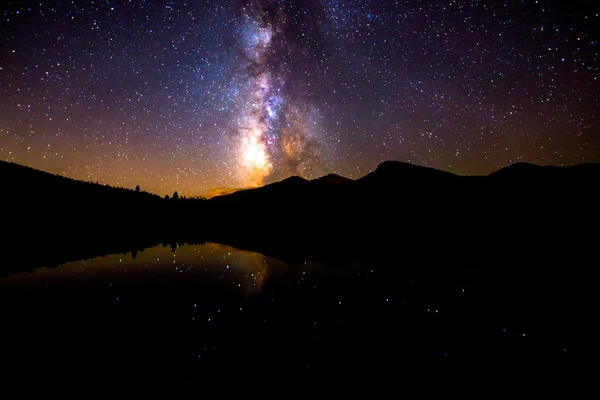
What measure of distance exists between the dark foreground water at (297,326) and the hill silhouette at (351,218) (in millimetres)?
7516

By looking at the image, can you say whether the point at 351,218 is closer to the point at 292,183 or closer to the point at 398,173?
the point at 398,173

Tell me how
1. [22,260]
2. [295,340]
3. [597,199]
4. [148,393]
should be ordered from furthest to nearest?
[597,199]
[22,260]
[295,340]
[148,393]

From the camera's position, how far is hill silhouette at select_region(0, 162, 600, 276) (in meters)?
26.4

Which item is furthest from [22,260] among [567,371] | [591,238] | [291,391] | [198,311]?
[591,238]

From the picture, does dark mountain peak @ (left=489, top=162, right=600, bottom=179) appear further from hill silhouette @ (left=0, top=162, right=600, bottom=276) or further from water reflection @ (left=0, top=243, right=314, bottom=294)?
water reflection @ (left=0, top=243, right=314, bottom=294)

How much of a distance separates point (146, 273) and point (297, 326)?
9670mm

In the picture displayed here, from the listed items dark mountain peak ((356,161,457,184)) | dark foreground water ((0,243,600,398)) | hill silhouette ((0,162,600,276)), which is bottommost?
dark foreground water ((0,243,600,398))

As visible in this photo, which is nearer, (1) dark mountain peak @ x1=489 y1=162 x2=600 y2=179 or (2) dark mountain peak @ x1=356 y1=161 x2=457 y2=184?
(1) dark mountain peak @ x1=489 y1=162 x2=600 y2=179

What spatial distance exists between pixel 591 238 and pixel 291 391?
128 feet

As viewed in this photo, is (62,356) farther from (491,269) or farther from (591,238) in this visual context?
(591,238)

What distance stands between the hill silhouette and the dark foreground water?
752cm

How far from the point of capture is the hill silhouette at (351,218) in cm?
2636

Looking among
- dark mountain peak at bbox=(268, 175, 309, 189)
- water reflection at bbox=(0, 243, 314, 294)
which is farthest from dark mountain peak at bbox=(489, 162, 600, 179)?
dark mountain peak at bbox=(268, 175, 309, 189)

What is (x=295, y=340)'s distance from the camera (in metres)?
6.13
